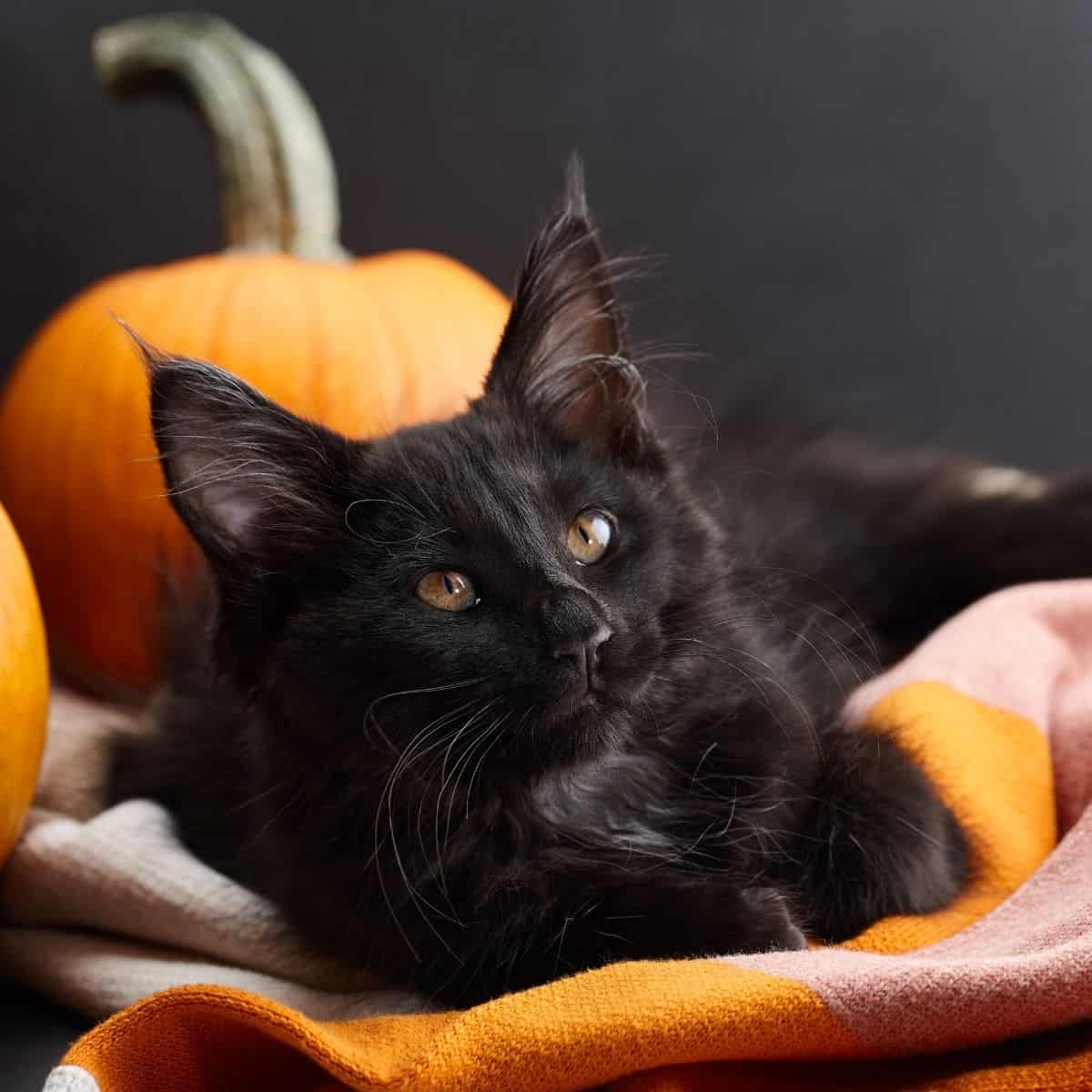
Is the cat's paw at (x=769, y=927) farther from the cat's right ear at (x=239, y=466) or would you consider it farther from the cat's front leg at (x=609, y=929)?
the cat's right ear at (x=239, y=466)

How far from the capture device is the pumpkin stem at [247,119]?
7.29 feet

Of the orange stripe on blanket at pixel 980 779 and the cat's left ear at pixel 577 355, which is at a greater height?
the cat's left ear at pixel 577 355

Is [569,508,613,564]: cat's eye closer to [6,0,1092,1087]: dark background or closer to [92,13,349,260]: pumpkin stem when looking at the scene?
[6,0,1092,1087]: dark background

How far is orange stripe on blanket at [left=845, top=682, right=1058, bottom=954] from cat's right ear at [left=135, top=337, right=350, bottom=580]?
0.67 metres

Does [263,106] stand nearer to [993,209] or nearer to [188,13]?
[188,13]

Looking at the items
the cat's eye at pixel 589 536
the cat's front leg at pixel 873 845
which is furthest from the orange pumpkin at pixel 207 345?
the cat's front leg at pixel 873 845

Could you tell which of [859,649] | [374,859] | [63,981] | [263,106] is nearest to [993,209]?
[859,649]

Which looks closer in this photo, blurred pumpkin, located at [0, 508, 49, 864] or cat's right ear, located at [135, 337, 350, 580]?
cat's right ear, located at [135, 337, 350, 580]

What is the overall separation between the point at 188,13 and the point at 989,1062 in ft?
7.66

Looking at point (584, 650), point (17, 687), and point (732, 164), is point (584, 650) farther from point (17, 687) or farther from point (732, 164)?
point (732, 164)

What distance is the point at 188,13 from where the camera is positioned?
2.47 metres

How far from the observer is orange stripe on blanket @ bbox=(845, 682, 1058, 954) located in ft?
4.20

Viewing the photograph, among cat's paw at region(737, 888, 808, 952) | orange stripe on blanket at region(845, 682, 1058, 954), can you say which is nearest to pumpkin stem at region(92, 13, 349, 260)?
orange stripe on blanket at region(845, 682, 1058, 954)

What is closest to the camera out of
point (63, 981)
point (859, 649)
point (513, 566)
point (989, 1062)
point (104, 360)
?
point (989, 1062)
